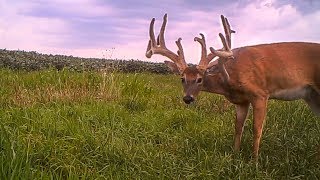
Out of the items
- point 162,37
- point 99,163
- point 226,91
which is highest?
point 162,37

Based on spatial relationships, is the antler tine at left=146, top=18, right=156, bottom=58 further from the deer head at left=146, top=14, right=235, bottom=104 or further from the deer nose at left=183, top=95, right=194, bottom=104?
the deer nose at left=183, top=95, right=194, bottom=104

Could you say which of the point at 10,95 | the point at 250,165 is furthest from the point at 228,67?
the point at 10,95

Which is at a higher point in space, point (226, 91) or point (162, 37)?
point (162, 37)

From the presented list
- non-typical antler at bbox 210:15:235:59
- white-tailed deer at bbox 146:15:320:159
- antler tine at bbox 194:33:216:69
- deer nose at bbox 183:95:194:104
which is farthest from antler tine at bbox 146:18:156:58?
deer nose at bbox 183:95:194:104

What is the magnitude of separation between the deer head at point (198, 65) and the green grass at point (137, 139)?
80 cm

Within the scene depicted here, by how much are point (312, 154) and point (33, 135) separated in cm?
362

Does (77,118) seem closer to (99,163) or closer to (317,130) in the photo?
(99,163)

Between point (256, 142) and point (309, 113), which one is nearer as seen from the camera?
point (256, 142)

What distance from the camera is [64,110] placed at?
7.94m

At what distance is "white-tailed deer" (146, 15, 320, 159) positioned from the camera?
6.54 metres

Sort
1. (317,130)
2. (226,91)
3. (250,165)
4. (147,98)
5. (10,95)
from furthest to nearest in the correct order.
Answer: (147,98) → (10,95) → (317,130) → (226,91) → (250,165)

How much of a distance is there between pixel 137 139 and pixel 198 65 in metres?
1.36

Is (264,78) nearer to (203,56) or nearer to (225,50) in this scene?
(225,50)

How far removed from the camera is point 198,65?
21.4 ft
